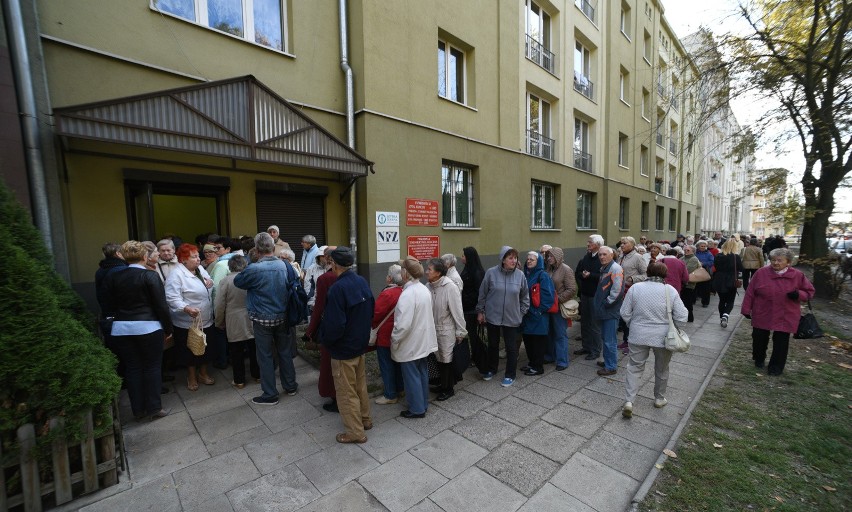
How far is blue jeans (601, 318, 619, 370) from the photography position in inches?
204

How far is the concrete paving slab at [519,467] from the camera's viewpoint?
290 centimetres

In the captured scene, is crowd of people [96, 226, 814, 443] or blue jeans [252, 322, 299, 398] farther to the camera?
blue jeans [252, 322, 299, 398]

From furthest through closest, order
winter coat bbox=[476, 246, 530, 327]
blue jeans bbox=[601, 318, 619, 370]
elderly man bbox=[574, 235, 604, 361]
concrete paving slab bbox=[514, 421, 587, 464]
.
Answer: elderly man bbox=[574, 235, 604, 361]
blue jeans bbox=[601, 318, 619, 370]
winter coat bbox=[476, 246, 530, 327]
concrete paving slab bbox=[514, 421, 587, 464]

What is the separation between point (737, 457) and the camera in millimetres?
3232

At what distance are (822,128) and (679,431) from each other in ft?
35.5

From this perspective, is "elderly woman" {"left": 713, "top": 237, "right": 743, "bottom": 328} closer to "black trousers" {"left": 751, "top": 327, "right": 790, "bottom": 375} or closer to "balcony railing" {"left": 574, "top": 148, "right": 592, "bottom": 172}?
"black trousers" {"left": 751, "top": 327, "right": 790, "bottom": 375}

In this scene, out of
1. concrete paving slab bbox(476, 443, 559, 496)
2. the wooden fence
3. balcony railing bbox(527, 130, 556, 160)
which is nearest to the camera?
the wooden fence

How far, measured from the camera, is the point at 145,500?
107 inches

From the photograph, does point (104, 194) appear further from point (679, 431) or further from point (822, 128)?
point (822, 128)

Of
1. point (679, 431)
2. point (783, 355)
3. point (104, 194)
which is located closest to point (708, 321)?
point (783, 355)

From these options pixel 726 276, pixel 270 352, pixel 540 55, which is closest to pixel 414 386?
pixel 270 352

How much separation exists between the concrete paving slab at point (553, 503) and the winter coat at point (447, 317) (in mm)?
1710

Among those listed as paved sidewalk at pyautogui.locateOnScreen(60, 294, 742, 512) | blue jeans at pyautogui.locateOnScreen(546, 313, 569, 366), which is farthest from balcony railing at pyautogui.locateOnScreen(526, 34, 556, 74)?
paved sidewalk at pyautogui.locateOnScreen(60, 294, 742, 512)

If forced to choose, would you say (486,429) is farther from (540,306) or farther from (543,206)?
(543,206)
